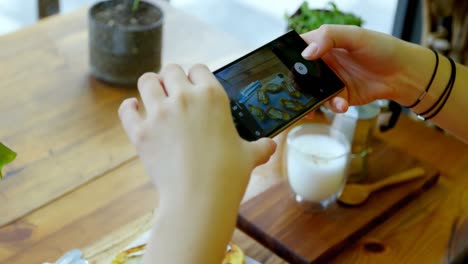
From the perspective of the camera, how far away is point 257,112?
0.88 metres

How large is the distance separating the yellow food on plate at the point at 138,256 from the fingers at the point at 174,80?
28 centimetres

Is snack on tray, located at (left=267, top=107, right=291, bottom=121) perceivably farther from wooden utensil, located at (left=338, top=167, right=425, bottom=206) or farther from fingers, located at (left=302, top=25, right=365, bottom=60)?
wooden utensil, located at (left=338, top=167, right=425, bottom=206)

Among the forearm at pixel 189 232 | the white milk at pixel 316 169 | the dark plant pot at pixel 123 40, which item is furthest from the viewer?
the dark plant pot at pixel 123 40

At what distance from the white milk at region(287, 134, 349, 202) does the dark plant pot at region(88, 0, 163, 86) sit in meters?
0.38

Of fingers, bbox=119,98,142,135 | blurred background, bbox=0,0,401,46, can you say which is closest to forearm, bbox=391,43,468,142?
fingers, bbox=119,98,142,135

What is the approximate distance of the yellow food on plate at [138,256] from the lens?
92 centimetres

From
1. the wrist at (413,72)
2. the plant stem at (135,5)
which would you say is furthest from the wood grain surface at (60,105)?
the wrist at (413,72)

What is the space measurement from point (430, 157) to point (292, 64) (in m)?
0.44

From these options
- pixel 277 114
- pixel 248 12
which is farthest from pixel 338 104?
pixel 248 12

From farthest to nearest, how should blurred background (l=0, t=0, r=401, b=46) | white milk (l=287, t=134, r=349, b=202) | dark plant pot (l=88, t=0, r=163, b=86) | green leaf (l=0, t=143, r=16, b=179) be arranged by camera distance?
blurred background (l=0, t=0, r=401, b=46) → dark plant pot (l=88, t=0, r=163, b=86) → white milk (l=287, t=134, r=349, b=202) → green leaf (l=0, t=143, r=16, b=179)

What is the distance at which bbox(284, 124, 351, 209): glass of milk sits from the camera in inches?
41.6

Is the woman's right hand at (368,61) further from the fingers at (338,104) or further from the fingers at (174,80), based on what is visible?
the fingers at (174,80)

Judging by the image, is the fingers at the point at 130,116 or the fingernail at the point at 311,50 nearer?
the fingers at the point at 130,116

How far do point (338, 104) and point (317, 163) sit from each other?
0.13 metres
